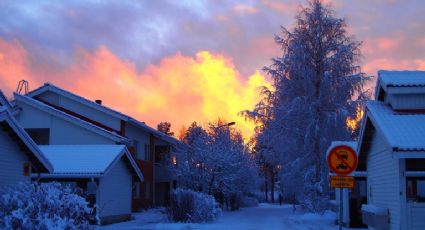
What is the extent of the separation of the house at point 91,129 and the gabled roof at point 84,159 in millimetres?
4380

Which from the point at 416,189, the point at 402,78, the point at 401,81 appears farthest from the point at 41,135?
the point at 416,189

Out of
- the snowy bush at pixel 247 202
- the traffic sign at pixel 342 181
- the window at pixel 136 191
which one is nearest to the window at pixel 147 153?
the window at pixel 136 191

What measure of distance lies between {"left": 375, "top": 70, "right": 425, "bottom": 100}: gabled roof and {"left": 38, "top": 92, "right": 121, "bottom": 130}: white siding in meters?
26.2

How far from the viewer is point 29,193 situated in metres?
13.9

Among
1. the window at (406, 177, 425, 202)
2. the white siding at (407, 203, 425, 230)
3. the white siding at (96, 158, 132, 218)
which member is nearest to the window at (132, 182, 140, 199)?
the white siding at (96, 158, 132, 218)

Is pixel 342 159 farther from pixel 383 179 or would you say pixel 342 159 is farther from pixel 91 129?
pixel 91 129

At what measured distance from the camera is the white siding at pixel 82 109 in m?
41.1

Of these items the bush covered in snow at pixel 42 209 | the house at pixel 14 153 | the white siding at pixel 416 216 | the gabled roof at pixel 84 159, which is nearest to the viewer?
the bush covered in snow at pixel 42 209

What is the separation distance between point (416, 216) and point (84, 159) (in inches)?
743

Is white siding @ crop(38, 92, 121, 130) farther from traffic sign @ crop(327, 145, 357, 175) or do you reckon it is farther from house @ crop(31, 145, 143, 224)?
traffic sign @ crop(327, 145, 357, 175)

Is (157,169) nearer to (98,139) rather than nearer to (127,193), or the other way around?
(98,139)

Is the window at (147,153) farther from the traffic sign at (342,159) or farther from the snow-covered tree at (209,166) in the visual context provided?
the traffic sign at (342,159)

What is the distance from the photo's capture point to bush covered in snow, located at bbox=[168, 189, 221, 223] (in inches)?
1160

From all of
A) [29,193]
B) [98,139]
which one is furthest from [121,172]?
[29,193]
